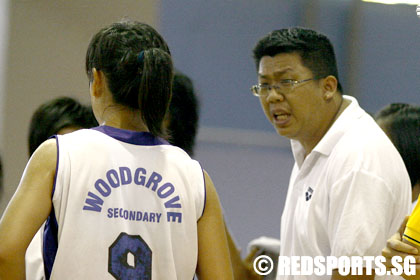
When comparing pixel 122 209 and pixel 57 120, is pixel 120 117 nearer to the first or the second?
pixel 122 209

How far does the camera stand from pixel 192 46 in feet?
19.7

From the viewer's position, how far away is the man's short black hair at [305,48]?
2777 mm

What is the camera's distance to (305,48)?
2785 mm

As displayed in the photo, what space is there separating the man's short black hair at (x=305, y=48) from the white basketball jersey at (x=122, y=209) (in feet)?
3.59

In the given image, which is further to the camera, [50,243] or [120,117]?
[120,117]

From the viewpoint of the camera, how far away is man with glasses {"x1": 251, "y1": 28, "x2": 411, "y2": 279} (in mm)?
2238

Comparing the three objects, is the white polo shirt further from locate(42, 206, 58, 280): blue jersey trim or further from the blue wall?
the blue wall

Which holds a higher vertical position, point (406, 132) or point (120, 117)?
point (120, 117)

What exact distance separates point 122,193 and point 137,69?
304mm

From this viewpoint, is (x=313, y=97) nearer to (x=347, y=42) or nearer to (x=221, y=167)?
(x=221, y=167)

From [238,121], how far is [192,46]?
2.49 feet

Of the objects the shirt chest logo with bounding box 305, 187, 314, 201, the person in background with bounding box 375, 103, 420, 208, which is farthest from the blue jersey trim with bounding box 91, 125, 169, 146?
the person in background with bounding box 375, 103, 420, 208

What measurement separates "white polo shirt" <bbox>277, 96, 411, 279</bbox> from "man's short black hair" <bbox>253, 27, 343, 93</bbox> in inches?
9.3

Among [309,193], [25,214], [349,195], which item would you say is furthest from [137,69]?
[309,193]
